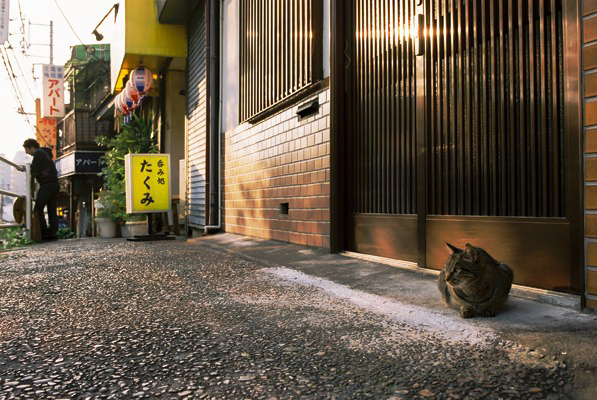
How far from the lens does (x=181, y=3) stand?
9977 mm

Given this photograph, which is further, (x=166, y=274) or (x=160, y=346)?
(x=166, y=274)

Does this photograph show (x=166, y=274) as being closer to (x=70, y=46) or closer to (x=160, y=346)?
(x=160, y=346)

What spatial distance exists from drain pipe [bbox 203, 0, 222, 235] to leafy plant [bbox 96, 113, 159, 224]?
2.51m

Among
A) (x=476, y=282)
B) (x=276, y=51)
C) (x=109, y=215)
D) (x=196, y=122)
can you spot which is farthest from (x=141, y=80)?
(x=476, y=282)

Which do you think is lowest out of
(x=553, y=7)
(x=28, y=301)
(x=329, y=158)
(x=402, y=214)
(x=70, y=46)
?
(x=28, y=301)

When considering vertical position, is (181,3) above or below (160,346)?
above

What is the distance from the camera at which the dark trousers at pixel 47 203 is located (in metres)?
9.05

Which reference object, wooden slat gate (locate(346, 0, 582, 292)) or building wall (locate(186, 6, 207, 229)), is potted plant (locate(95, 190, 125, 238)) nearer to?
building wall (locate(186, 6, 207, 229))

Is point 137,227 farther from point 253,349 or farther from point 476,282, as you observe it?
point 476,282

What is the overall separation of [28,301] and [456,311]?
2.76 meters

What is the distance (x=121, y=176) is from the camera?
1175 centimetres

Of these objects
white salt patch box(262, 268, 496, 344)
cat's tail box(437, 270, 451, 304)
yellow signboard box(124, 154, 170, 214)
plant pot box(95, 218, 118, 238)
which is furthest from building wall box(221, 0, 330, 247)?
plant pot box(95, 218, 118, 238)

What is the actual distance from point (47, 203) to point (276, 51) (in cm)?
588

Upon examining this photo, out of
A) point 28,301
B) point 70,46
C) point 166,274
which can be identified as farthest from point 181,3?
point 70,46
